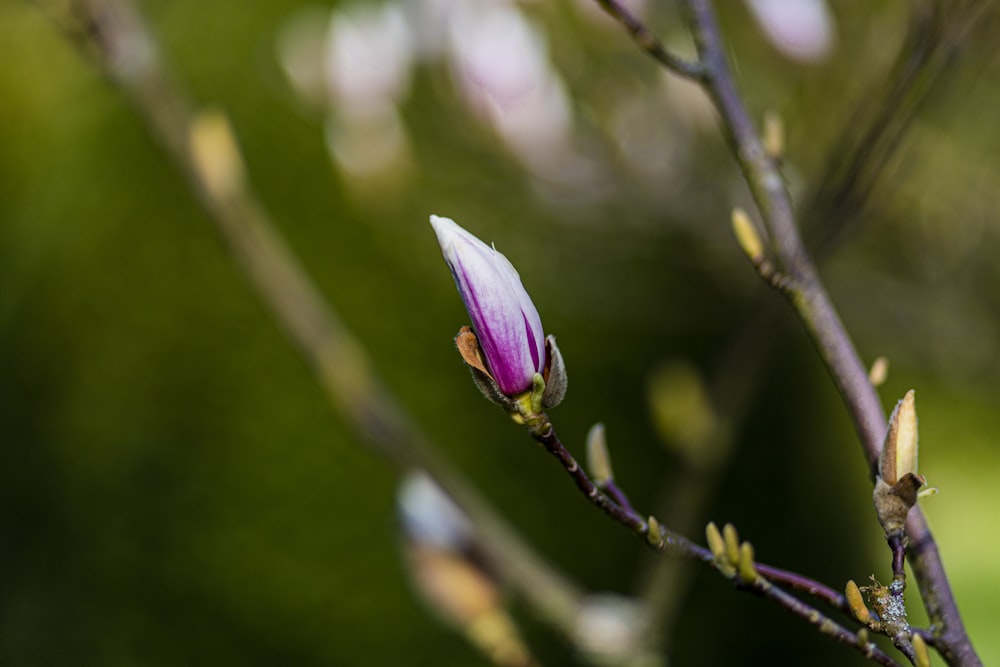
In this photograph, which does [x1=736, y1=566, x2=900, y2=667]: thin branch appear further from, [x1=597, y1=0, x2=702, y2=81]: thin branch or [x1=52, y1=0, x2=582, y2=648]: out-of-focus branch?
[x1=52, y1=0, x2=582, y2=648]: out-of-focus branch

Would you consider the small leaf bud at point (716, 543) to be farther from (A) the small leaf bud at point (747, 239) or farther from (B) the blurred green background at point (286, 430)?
(B) the blurred green background at point (286, 430)

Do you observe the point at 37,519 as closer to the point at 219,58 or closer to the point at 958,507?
the point at 219,58

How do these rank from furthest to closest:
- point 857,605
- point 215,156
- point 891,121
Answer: point 215,156
point 891,121
point 857,605

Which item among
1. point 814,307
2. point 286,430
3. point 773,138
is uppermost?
point 286,430

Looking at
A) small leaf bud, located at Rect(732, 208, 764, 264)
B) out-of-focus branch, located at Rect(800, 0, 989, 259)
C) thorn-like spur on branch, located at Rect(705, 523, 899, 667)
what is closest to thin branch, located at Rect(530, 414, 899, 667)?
thorn-like spur on branch, located at Rect(705, 523, 899, 667)

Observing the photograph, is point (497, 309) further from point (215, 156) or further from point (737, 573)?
point (215, 156)

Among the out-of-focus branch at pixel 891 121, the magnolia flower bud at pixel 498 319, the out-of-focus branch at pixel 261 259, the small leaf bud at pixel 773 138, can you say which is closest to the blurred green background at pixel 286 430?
the out-of-focus branch at pixel 261 259

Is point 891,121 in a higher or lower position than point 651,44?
higher

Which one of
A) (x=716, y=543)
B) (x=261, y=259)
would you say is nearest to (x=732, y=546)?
(x=716, y=543)

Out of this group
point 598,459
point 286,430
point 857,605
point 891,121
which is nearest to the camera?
point 857,605
